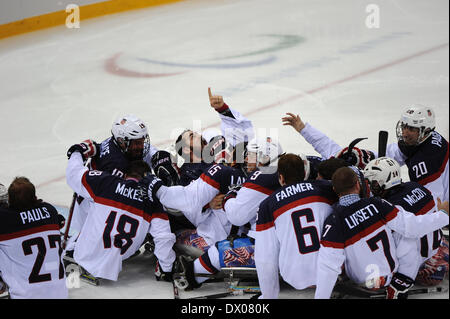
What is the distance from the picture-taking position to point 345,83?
33.5 ft

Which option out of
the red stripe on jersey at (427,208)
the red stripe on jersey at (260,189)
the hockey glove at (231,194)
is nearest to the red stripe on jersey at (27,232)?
the hockey glove at (231,194)

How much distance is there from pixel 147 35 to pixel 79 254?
8390 mm

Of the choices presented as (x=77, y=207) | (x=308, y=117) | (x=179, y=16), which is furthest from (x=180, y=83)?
(x=77, y=207)

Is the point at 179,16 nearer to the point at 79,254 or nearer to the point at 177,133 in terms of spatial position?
the point at 177,133

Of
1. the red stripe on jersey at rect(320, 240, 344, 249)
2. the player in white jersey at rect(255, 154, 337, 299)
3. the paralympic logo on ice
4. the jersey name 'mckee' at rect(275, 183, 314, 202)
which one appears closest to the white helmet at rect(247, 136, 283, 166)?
the player in white jersey at rect(255, 154, 337, 299)

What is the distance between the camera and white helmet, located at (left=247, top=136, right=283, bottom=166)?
5188 millimetres

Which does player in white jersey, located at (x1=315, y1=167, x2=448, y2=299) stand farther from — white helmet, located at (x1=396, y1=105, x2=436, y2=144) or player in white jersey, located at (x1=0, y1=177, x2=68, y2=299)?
player in white jersey, located at (x1=0, y1=177, x2=68, y2=299)

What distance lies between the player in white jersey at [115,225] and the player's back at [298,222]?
963 mm

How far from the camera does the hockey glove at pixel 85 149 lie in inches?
222

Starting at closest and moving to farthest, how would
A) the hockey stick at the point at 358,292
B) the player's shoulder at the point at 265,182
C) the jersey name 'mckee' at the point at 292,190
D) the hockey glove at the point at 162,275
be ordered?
the jersey name 'mckee' at the point at 292,190, the hockey stick at the point at 358,292, the player's shoulder at the point at 265,182, the hockey glove at the point at 162,275

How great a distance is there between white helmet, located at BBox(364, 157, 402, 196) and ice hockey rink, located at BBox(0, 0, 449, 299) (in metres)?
1.85

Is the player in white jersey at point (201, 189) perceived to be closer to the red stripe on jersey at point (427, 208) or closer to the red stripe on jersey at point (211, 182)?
the red stripe on jersey at point (211, 182)

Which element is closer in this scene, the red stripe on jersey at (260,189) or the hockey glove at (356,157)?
the red stripe on jersey at (260,189)
